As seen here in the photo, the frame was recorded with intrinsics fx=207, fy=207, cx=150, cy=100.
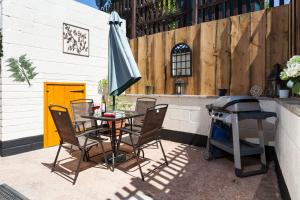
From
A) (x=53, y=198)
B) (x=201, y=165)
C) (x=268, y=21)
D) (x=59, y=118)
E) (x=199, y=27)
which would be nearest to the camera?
(x=53, y=198)

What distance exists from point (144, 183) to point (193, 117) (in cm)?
211

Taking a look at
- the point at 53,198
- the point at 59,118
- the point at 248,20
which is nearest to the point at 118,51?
the point at 59,118

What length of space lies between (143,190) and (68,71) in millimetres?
3280

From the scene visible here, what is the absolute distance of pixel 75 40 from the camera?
4730 millimetres

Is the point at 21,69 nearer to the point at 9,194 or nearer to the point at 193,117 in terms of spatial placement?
the point at 9,194

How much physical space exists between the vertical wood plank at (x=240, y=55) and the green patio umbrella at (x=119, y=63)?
6.16 ft

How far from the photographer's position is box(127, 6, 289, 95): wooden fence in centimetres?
352

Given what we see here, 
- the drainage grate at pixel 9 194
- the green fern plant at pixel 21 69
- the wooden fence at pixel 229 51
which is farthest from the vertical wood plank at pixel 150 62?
the drainage grate at pixel 9 194

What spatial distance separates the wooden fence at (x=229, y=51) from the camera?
11.6 feet

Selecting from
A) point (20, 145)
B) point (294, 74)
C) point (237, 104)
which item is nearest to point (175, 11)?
point (237, 104)

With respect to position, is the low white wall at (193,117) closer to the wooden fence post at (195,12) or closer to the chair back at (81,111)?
the chair back at (81,111)

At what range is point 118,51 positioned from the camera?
330cm

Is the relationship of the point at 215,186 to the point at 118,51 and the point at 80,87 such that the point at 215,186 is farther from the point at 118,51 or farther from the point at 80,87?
the point at 80,87

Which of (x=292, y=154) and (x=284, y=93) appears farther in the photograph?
(x=284, y=93)
